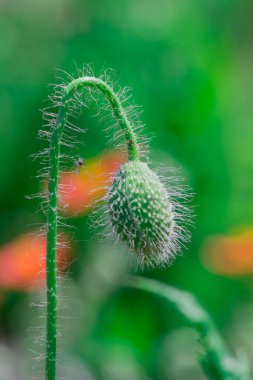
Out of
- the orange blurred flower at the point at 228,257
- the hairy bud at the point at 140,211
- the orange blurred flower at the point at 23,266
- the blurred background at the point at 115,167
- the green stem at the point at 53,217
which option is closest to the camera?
the green stem at the point at 53,217

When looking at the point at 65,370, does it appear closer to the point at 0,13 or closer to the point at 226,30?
the point at 0,13

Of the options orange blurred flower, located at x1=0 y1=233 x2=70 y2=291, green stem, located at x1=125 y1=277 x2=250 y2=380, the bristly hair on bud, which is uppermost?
orange blurred flower, located at x1=0 y1=233 x2=70 y2=291

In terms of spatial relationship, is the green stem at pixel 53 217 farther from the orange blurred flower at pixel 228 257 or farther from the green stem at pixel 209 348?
the orange blurred flower at pixel 228 257

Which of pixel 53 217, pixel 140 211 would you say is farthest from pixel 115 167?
pixel 53 217

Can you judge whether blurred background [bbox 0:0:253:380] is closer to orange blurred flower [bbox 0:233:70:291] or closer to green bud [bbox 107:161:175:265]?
orange blurred flower [bbox 0:233:70:291]

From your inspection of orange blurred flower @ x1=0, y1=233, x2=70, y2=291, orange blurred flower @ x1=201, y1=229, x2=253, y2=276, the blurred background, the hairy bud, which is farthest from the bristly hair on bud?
orange blurred flower @ x1=201, y1=229, x2=253, y2=276

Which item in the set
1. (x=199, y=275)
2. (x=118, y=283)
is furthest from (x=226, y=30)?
(x=118, y=283)

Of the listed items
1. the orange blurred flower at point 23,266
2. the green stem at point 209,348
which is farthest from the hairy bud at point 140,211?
the orange blurred flower at point 23,266

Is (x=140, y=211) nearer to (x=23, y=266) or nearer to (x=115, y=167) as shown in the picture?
(x=115, y=167)
